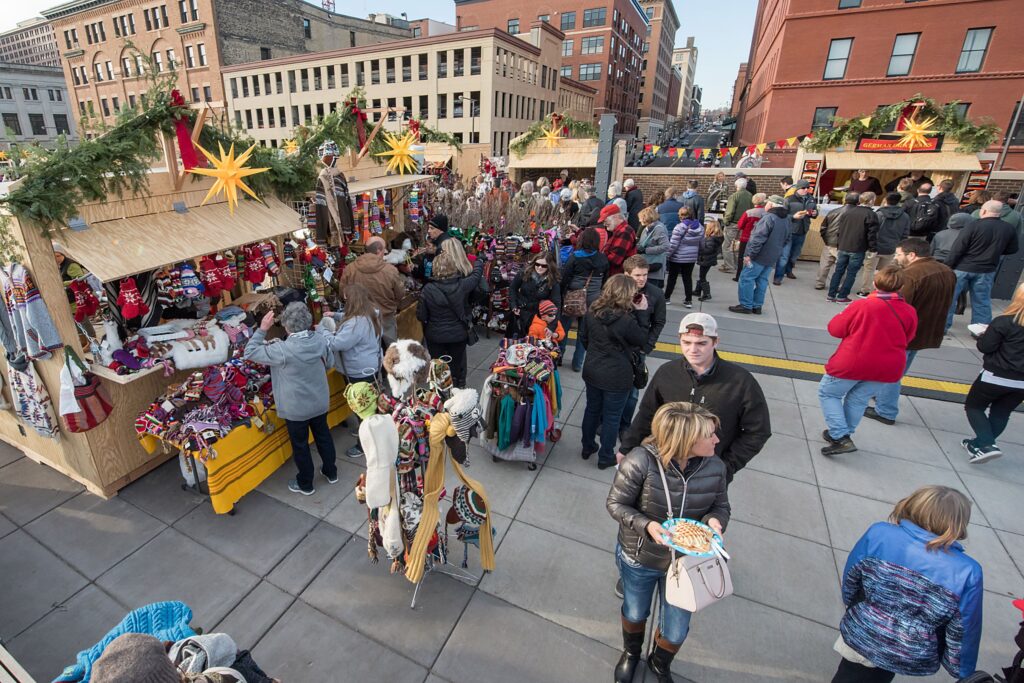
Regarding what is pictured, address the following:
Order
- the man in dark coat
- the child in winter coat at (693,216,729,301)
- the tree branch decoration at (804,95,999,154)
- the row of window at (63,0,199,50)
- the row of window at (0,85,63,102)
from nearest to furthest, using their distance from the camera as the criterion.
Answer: the man in dark coat, the child in winter coat at (693,216,729,301), the tree branch decoration at (804,95,999,154), the row of window at (63,0,199,50), the row of window at (0,85,63,102)

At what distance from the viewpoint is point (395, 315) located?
581 centimetres

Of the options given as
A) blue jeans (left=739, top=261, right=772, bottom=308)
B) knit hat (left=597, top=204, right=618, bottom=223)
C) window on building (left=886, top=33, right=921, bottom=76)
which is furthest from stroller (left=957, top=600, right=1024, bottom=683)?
window on building (left=886, top=33, right=921, bottom=76)

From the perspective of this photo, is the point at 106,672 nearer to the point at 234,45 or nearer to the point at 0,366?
the point at 0,366

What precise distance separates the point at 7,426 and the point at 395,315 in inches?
152

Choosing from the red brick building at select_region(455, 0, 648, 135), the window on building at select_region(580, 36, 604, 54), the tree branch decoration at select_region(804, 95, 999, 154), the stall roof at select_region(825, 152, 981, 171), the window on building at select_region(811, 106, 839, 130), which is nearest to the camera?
the tree branch decoration at select_region(804, 95, 999, 154)

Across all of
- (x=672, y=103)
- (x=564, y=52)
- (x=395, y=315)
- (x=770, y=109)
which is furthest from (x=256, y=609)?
(x=672, y=103)

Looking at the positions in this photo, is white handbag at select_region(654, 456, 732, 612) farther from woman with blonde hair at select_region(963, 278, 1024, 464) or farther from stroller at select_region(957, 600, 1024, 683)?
woman with blonde hair at select_region(963, 278, 1024, 464)

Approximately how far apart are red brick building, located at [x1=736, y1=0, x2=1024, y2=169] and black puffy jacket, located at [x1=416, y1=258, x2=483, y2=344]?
2673 cm

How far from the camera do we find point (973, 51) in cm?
2162

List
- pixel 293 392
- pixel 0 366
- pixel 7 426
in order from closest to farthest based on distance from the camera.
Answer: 1. pixel 293 392
2. pixel 0 366
3. pixel 7 426

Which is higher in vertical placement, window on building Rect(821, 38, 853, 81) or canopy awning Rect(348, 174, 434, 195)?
window on building Rect(821, 38, 853, 81)

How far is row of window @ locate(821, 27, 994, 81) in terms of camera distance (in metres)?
21.5

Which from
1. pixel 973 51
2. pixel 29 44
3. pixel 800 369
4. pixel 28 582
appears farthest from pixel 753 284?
pixel 29 44

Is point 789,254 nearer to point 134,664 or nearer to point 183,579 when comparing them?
point 183,579
